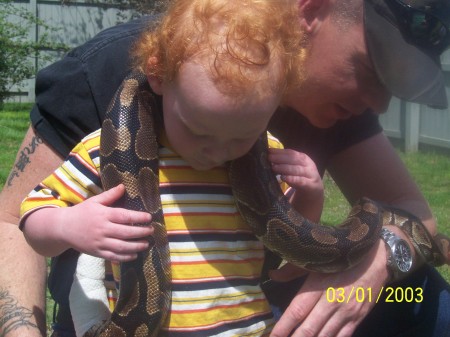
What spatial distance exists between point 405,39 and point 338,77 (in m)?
0.32

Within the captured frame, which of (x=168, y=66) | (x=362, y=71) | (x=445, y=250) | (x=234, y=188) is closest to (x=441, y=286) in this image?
(x=445, y=250)

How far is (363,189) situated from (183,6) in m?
1.64

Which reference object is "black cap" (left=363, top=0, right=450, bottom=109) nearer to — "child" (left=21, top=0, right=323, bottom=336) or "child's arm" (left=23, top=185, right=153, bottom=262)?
"child" (left=21, top=0, right=323, bottom=336)

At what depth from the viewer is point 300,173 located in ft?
8.21

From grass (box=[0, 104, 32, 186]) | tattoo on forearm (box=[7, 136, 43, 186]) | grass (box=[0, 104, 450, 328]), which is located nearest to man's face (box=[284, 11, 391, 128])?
tattoo on forearm (box=[7, 136, 43, 186])

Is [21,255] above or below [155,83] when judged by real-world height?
below

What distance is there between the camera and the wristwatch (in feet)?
9.71

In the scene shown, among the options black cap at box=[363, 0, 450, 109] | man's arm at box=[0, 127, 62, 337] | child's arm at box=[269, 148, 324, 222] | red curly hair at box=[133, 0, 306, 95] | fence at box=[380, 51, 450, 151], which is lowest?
fence at box=[380, 51, 450, 151]

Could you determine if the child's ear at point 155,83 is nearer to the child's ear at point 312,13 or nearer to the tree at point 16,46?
the child's ear at point 312,13

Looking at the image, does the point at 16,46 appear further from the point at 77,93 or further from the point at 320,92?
the point at 320,92

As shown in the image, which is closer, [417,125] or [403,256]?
[403,256]

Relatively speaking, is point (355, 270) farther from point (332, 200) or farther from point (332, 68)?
point (332, 200)

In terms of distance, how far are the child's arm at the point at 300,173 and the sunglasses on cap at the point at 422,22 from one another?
2.49 ft

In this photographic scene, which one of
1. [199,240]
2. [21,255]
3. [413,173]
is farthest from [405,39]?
[413,173]
